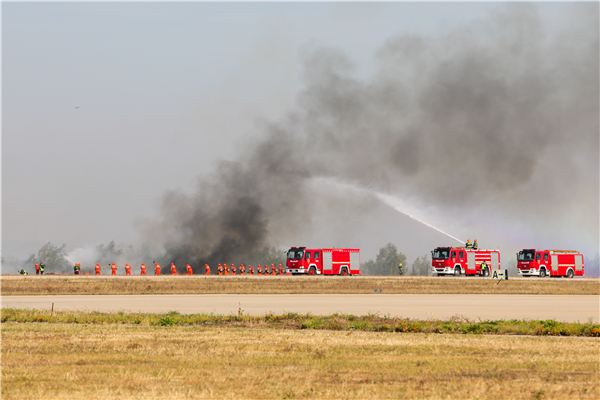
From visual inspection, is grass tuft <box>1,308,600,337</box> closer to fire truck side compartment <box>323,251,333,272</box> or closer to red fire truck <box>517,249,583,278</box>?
fire truck side compartment <box>323,251,333,272</box>

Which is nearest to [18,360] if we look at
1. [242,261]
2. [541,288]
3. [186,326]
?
[186,326]

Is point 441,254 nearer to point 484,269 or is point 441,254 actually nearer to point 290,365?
point 484,269

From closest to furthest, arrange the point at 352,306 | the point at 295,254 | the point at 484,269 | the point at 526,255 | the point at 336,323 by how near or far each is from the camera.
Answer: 1. the point at 336,323
2. the point at 352,306
3. the point at 484,269
4. the point at 295,254
5. the point at 526,255

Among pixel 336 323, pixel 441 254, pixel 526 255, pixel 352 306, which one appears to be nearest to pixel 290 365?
pixel 336 323

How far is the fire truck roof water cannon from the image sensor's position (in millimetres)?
76438

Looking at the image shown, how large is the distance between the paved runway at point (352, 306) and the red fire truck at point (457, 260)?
3448 centimetres

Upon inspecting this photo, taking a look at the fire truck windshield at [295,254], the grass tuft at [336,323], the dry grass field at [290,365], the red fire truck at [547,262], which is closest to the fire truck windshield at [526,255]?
the red fire truck at [547,262]

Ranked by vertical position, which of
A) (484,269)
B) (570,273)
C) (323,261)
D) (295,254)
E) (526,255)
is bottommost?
(570,273)

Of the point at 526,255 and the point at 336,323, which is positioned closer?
the point at 336,323

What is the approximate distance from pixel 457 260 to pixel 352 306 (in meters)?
45.6

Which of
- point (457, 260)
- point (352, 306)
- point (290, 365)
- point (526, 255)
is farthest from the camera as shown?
point (526, 255)

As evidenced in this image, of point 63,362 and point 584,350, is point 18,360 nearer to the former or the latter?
point 63,362

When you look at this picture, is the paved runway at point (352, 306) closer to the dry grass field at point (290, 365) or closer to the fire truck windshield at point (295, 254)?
the dry grass field at point (290, 365)

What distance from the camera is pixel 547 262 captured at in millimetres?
80875
